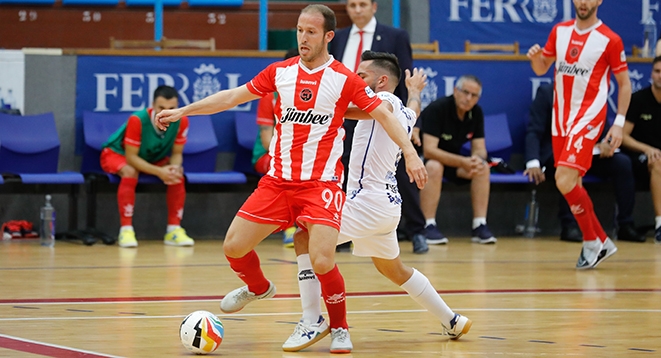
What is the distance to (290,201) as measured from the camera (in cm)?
431

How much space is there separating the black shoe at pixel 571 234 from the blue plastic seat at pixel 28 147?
4.78 metres

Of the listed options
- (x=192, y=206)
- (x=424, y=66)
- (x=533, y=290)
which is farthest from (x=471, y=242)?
(x=533, y=290)

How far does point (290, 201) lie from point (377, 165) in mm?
487

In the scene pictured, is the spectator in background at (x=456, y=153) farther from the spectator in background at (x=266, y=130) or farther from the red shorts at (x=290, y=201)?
the red shorts at (x=290, y=201)

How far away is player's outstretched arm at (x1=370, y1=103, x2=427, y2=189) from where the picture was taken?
13.0 ft

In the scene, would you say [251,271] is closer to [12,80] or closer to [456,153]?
[456,153]

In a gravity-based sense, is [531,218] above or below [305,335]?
below

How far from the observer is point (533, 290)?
603 centimetres

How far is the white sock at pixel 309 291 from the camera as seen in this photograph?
13.9 ft

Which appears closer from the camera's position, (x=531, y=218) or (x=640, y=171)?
(x=640, y=171)

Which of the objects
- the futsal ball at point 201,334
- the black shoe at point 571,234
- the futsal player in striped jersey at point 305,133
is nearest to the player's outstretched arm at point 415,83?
the futsal player in striped jersey at point 305,133

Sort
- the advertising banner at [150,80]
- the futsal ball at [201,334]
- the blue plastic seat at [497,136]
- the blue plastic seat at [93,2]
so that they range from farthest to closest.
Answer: the blue plastic seat at [93,2] < the blue plastic seat at [497,136] < the advertising banner at [150,80] < the futsal ball at [201,334]


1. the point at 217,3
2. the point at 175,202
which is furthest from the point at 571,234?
the point at 217,3

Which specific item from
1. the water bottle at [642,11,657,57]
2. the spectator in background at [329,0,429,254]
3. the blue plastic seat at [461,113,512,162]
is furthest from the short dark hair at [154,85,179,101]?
the water bottle at [642,11,657,57]
